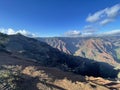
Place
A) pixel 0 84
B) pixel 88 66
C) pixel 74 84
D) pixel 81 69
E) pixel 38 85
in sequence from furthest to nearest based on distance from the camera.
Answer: pixel 88 66, pixel 81 69, pixel 74 84, pixel 38 85, pixel 0 84

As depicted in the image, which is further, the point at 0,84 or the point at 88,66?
the point at 88,66

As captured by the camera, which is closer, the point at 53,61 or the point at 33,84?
the point at 33,84

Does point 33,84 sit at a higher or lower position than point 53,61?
higher

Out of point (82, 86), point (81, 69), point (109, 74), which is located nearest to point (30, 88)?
point (82, 86)

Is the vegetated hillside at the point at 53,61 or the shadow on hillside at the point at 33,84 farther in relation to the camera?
the vegetated hillside at the point at 53,61

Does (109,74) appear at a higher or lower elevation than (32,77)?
lower

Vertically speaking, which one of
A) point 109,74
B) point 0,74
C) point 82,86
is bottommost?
point 109,74

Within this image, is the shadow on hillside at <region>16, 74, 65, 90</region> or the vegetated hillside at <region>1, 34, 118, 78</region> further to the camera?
the vegetated hillside at <region>1, 34, 118, 78</region>

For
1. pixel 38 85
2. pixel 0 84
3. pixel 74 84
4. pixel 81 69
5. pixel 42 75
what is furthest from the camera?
pixel 81 69

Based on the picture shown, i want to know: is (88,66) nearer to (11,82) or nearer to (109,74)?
(109,74)
